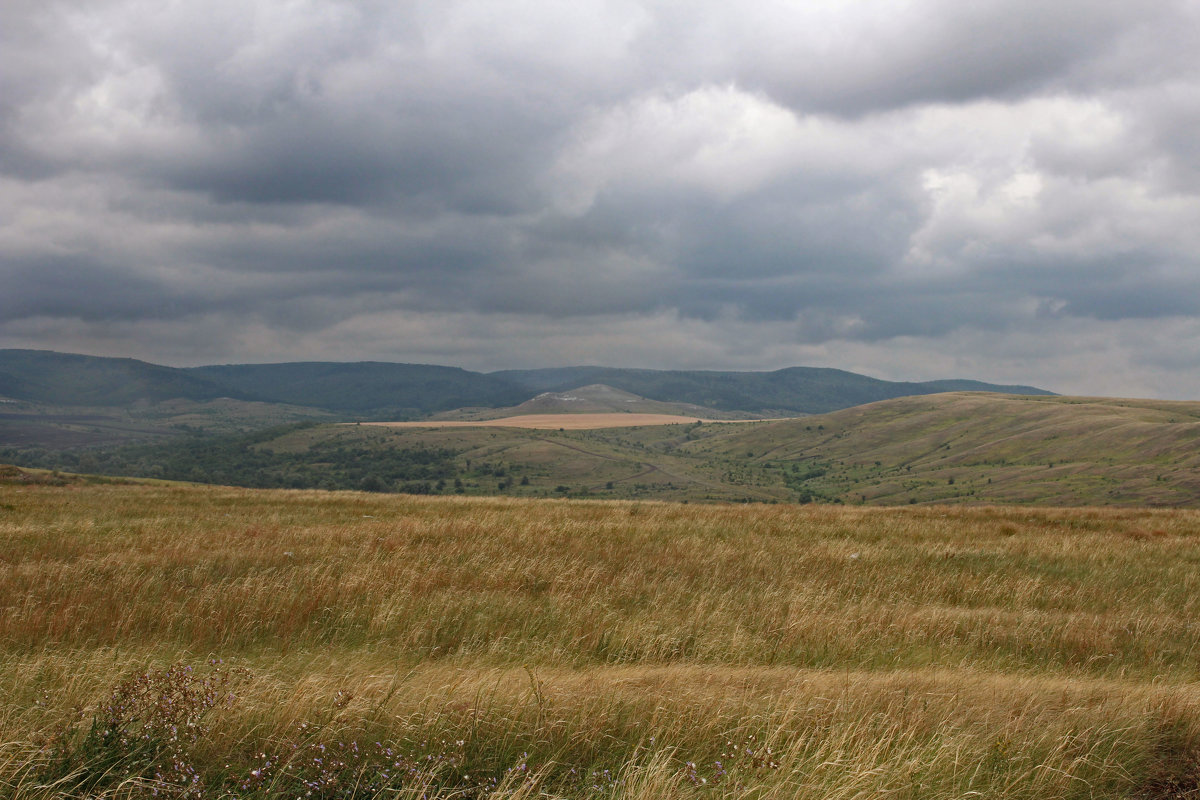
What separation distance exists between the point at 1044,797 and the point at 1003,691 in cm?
233

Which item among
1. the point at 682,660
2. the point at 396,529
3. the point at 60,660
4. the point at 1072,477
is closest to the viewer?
the point at 60,660

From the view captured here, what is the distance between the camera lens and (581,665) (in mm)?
9141

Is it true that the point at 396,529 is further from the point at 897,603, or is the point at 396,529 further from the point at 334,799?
the point at 334,799

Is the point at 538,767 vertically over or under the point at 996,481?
over

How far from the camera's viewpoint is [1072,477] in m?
178

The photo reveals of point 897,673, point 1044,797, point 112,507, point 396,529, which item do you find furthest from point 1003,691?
point 112,507

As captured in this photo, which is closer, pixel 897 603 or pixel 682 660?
pixel 682 660

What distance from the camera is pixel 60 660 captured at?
760cm

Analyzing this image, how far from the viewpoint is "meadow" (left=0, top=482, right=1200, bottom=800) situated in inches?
212

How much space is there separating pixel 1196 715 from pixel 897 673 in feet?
9.24

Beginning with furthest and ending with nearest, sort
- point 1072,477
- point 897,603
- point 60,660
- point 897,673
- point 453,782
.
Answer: point 1072,477 → point 897,603 → point 897,673 → point 60,660 → point 453,782

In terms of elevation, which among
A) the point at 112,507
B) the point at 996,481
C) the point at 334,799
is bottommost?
the point at 996,481

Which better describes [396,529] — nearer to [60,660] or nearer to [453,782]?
[60,660]

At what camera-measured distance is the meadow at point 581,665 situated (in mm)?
5387
